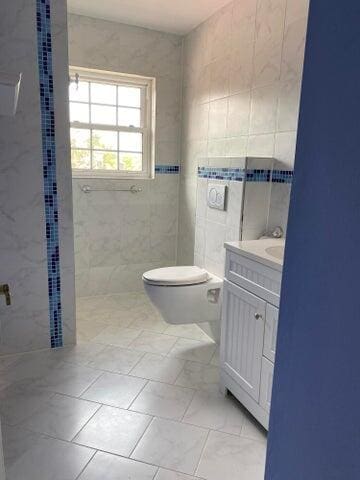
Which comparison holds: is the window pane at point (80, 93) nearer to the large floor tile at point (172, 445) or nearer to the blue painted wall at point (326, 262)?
the large floor tile at point (172, 445)

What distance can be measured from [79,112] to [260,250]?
2.21 m

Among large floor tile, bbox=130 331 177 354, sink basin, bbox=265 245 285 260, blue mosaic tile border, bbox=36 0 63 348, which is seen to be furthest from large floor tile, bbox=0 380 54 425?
sink basin, bbox=265 245 285 260

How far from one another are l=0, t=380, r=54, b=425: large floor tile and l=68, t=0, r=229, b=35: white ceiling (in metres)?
2.67

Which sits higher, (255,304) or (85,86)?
(85,86)

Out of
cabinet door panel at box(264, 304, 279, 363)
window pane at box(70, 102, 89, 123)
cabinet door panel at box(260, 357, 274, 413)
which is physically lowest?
cabinet door panel at box(260, 357, 274, 413)

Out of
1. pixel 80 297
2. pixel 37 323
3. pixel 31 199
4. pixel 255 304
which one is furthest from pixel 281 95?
pixel 80 297

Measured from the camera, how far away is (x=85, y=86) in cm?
317

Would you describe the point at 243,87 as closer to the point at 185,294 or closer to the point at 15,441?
the point at 185,294

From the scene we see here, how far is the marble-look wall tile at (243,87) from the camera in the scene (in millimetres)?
2105

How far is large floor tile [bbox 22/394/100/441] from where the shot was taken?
171cm

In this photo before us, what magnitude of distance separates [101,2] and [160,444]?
2918mm

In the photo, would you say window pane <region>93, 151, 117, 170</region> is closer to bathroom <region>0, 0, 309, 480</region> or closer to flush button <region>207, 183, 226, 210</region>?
bathroom <region>0, 0, 309, 480</region>

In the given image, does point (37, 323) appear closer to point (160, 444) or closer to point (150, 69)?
point (160, 444)

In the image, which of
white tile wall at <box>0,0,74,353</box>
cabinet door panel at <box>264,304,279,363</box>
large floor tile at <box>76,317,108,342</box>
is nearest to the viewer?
cabinet door panel at <box>264,304,279,363</box>
